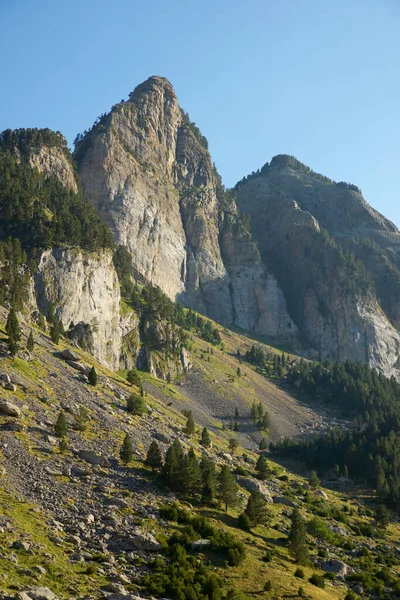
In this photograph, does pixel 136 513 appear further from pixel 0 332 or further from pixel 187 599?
pixel 0 332

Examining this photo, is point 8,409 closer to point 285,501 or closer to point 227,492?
point 227,492

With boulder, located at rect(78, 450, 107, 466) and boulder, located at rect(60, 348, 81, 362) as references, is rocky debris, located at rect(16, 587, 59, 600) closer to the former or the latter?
boulder, located at rect(78, 450, 107, 466)

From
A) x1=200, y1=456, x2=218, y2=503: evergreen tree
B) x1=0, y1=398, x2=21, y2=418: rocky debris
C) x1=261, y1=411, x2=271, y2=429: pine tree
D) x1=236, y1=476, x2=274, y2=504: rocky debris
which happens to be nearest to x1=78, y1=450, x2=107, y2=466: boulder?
x1=0, y1=398, x2=21, y2=418: rocky debris

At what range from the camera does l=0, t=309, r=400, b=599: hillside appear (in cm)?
3372

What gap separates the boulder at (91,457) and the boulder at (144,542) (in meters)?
12.9

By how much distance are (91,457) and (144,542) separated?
14857 millimetres

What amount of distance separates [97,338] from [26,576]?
313ft

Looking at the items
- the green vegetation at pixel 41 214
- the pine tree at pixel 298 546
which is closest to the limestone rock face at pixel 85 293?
the green vegetation at pixel 41 214

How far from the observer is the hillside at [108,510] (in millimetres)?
33719

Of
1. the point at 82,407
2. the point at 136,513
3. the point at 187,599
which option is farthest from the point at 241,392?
the point at 187,599

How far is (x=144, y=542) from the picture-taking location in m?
40.0

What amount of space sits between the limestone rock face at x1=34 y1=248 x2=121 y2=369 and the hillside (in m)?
24.8

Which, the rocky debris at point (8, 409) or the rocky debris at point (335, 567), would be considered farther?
the rocky debris at point (335, 567)

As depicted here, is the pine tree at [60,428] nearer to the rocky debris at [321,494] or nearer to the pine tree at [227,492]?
the pine tree at [227,492]
